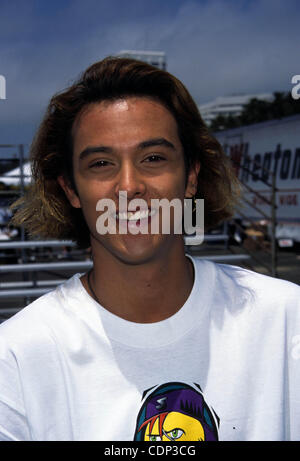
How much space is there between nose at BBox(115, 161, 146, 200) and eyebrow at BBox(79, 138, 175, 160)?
0.06m

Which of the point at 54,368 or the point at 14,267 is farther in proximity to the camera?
the point at 14,267

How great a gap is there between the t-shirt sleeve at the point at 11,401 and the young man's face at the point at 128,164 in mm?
441

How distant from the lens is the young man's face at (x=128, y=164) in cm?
158

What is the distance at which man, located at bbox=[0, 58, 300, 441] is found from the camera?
4.81 feet

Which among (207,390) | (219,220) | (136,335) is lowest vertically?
(207,390)

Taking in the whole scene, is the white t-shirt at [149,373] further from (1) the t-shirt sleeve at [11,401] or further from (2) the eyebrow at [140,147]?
(2) the eyebrow at [140,147]

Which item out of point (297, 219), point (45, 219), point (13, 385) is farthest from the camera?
point (297, 219)

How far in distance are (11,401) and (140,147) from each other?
819 millimetres

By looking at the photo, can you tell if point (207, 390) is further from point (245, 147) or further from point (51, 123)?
point (245, 147)

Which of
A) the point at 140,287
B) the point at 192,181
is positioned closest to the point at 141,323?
the point at 140,287

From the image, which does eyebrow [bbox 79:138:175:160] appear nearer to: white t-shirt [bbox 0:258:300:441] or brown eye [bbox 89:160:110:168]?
brown eye [bbox 89:160:110:168]
